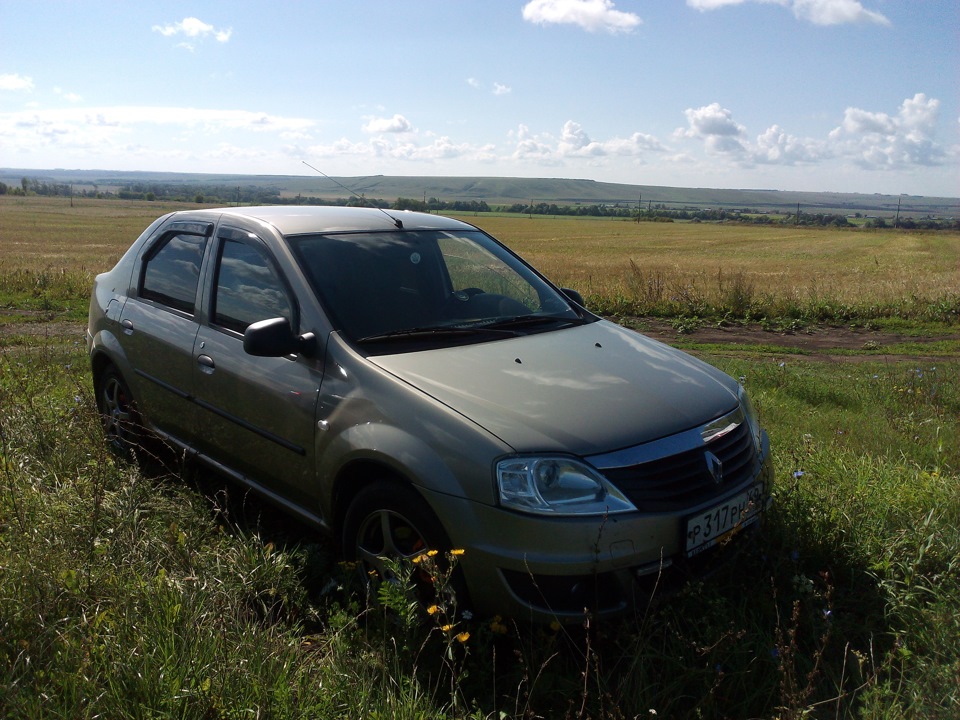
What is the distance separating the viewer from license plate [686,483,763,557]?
9.31 ft

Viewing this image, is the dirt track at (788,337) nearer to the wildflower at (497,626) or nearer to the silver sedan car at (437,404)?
the silver sedan car at (437,404)

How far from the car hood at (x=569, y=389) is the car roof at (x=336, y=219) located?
1.07 m

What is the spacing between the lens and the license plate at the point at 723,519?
2838 millimetres

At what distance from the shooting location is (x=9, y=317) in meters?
12.9

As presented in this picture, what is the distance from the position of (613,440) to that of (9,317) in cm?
1298

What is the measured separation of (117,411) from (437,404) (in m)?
3.02

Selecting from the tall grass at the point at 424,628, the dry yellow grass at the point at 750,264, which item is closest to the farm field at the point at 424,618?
the tall grass at the point at 424,628

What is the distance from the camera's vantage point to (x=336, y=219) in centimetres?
426

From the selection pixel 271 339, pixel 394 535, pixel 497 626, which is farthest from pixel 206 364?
pixel 497 626

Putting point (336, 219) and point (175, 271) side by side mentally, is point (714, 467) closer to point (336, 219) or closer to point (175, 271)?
point (336, 219)

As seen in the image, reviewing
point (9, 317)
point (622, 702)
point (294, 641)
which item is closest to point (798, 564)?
point (622, 702)

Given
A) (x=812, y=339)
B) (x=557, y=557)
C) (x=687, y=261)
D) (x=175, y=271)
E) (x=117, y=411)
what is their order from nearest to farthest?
(x=557, y=557) → (x=175, y=271) → (x=117, y=411) → (x=812, y=339) → (x=687, y=261)

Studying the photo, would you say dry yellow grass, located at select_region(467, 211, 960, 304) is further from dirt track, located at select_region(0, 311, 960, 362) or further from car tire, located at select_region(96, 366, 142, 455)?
car tire, located at select_region(96, 366, 142, 455)

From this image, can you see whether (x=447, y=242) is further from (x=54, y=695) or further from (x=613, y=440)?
(x=54, y=695)
